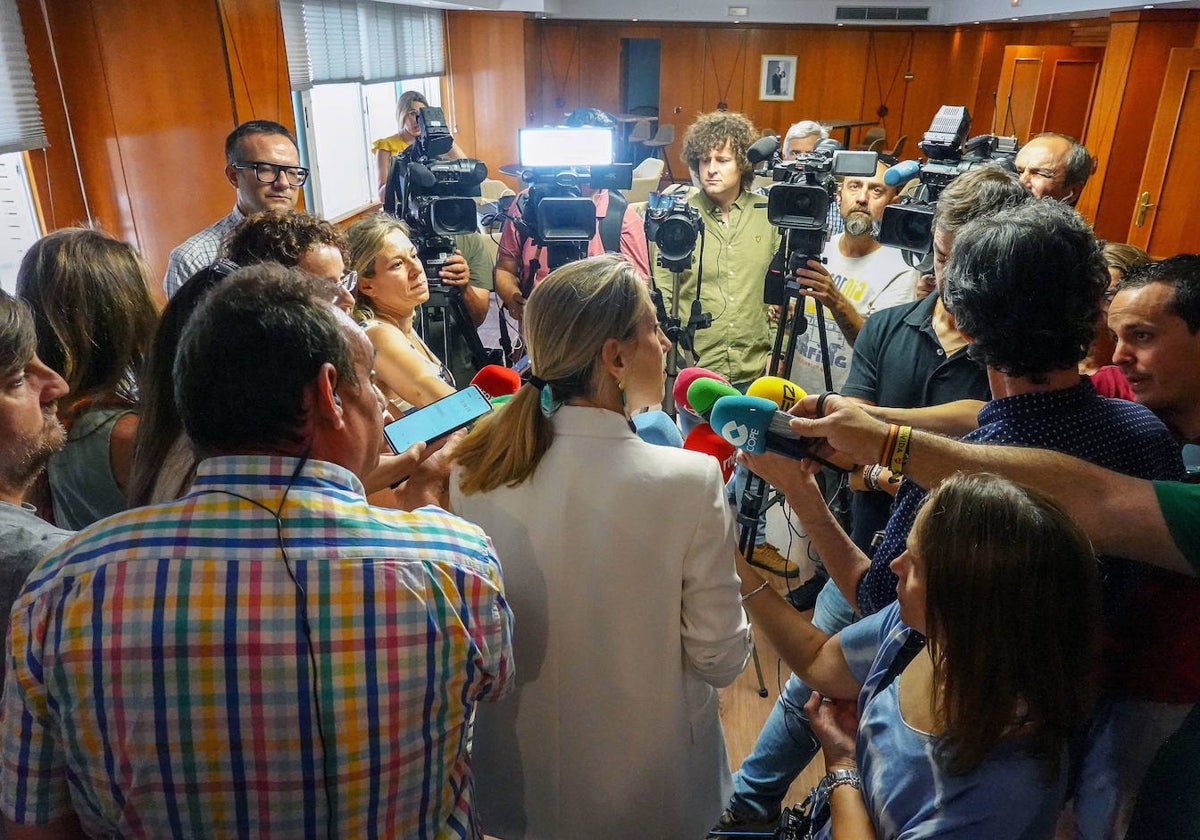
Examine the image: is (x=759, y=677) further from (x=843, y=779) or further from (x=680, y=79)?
(x=680, y=79)

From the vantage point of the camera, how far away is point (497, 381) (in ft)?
5.45

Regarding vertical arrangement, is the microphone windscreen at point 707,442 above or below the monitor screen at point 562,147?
below

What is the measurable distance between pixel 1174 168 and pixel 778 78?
5.73m

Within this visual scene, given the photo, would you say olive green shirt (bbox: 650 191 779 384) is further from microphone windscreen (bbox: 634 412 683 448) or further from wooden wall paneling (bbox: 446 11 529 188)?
wooden wall paneling (bbox: 446 11 529 188)

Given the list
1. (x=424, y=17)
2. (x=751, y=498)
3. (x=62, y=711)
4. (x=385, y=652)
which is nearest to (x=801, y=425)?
(x=751, y=498)

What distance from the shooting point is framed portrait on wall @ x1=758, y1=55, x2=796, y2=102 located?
9492 mm

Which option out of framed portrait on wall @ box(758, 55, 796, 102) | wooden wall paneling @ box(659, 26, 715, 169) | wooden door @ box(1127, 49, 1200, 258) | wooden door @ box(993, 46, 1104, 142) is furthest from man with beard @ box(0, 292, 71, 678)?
framed portrait on wall @ box(758, 55, 796, 102)

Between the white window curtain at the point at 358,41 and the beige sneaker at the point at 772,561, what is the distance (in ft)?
11.8

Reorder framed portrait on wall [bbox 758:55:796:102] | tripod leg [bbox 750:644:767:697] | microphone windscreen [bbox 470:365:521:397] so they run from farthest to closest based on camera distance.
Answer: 1. framed portrait on wall [bbox 758:55:796:102]
2. tripod leg [bbox 750:644:767:697]
3. microphone windscreen [bbox 470:365:521:397]

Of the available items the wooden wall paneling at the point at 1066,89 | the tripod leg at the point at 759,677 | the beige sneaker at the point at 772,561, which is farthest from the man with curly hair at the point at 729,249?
the wooden wall paneling at the point at 1066,89

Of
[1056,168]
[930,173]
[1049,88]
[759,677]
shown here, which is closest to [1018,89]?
[1049,88]

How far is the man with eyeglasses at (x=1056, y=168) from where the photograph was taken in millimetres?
2516

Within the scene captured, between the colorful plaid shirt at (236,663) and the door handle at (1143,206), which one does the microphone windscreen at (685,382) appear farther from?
the door handle at (1143,206)

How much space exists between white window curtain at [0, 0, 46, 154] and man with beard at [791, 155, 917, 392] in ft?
8.36
